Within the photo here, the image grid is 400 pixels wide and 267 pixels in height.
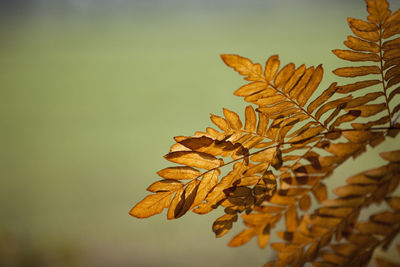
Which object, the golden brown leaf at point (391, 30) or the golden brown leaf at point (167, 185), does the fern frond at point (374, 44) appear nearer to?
the golden brown leaf at point (391, 30)

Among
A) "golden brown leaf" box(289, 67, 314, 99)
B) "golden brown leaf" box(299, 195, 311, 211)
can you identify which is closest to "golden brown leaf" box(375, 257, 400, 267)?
"golden brown leaf" box(299, 195, 311, 211)

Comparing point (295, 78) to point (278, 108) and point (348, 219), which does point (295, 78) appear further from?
point (348, 219)

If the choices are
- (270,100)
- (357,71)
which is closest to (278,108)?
(270,100)

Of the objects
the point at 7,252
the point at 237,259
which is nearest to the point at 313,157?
the point at 237,259

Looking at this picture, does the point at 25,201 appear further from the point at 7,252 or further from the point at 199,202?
the point at 199,202

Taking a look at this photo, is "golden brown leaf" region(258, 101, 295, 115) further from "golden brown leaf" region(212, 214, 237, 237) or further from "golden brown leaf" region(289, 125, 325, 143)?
"golden brown leaf" region(212, 214, 237, 237)

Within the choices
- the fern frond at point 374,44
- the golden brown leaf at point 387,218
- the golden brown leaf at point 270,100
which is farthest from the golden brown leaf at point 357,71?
the golden brown leaf at point 387,218

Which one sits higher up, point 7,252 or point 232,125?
point 232,125

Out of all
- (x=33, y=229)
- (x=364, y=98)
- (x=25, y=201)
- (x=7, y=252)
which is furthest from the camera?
(x=25, y=201)
